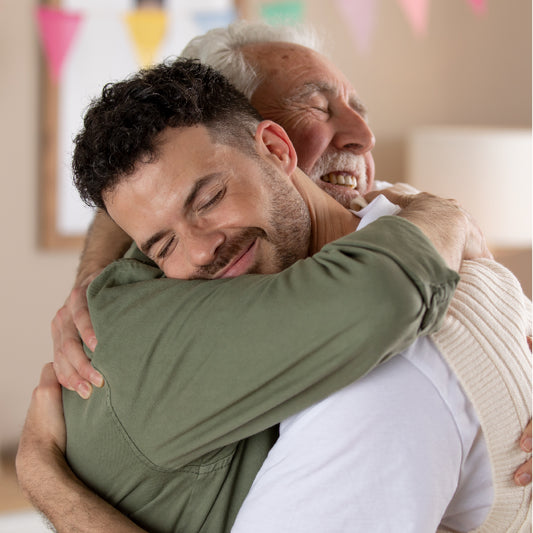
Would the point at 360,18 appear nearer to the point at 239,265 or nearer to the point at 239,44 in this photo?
the point at 239,44

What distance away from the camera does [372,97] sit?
3.55 meters

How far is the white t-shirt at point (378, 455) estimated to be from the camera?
0.94 meters

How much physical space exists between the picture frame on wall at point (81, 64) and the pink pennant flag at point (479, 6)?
133 centimetres

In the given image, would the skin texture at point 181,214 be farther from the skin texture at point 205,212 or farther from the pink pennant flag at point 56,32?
the pink pennant flag at point 56,32

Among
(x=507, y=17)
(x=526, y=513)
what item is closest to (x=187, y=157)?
(x=526, y=513)

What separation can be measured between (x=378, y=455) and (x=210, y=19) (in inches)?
104

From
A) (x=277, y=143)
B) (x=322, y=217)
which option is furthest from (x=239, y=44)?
(x=322, y=217)

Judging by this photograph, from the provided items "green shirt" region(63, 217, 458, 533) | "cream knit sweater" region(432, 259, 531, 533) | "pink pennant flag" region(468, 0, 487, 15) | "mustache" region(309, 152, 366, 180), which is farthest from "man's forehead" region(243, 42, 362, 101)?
"pink pennant flag" region(468, 0, 487, 15)

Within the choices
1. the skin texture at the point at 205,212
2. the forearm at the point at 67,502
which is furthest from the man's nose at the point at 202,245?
the forearm at the point at 67,502

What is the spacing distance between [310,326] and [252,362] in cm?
9

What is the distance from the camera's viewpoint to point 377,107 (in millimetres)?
3559

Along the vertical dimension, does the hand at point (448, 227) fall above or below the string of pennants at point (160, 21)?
below

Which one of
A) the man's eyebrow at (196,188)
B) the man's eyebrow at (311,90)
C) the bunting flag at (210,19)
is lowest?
the man's eyebrow at (196,188)

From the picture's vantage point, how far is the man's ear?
134 cm
